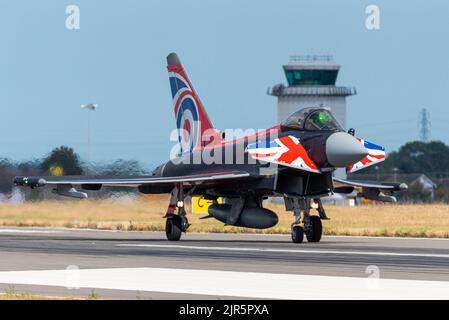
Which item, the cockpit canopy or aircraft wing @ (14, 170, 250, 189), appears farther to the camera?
aircraft wing @ (14, 170, 250, 189)

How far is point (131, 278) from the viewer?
57.1ft

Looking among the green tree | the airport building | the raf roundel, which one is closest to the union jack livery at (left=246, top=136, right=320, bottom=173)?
the raf roundel

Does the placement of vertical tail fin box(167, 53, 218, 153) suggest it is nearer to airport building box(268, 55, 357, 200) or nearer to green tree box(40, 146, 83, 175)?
green tree box(40, 146, 83, 175)

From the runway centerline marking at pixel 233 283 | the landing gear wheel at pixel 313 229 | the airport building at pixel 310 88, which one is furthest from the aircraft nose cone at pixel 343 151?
the airport building at pixel 310 88

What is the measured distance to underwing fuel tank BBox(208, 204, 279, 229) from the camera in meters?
28.2

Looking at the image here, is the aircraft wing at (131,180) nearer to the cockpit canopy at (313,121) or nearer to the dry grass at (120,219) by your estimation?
the cockpit canopy at (313,121)

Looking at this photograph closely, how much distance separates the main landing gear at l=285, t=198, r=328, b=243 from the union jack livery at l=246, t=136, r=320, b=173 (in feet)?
4.54

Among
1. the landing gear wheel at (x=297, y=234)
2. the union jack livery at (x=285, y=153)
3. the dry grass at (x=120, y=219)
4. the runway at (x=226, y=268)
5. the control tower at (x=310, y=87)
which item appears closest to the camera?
the runway at (x=226, y=268)

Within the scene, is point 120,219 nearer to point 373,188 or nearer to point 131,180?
point 131,180

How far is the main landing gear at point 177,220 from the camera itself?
30.2 metres

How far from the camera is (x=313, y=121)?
88.6 ft

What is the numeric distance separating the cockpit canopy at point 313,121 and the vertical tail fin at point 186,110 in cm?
511

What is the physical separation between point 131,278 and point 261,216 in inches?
443
